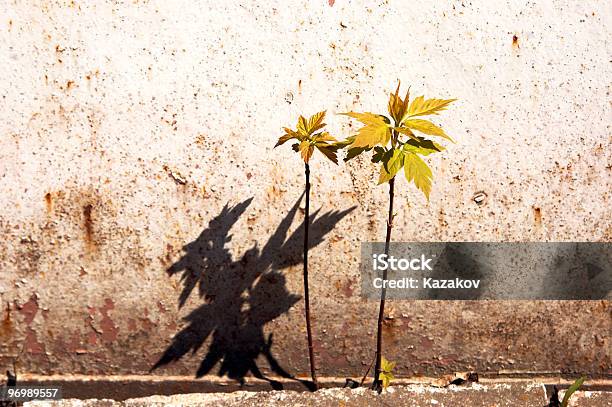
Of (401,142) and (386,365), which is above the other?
(401,142)

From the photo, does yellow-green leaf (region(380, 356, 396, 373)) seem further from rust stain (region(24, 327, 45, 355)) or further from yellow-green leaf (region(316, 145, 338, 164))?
rust stain (region(24, 327, 45, 355))

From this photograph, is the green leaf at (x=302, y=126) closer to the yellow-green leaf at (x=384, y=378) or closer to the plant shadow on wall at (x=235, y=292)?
the plant shadow on wall at (x=235, y=292)

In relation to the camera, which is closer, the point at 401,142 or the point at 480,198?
the point at 401,142

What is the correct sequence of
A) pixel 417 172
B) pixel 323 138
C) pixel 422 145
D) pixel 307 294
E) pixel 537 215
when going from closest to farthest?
pixel 417 172 → pixel 422 145 → pixel 323 138 → pixel 307 294 → pixel 537 215

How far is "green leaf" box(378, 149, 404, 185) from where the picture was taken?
63.4 inches

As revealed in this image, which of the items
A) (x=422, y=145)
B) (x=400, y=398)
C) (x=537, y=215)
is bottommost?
(x=400, y=398)

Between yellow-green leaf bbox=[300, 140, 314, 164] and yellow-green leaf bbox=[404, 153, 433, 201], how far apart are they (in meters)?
0.29

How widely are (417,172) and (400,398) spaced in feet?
2.87

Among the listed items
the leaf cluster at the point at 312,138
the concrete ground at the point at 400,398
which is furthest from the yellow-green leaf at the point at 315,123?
the concrete ground at the point at 400,398

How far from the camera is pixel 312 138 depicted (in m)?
1.80

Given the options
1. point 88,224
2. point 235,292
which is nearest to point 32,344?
point 88,224

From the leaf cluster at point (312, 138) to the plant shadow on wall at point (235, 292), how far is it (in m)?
0.31

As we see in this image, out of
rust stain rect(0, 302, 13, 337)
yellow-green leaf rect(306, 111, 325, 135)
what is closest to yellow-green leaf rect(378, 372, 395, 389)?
yellow-green leaf rect(306, 111, 325, 135)

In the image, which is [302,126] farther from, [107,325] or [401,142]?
[107,325]
